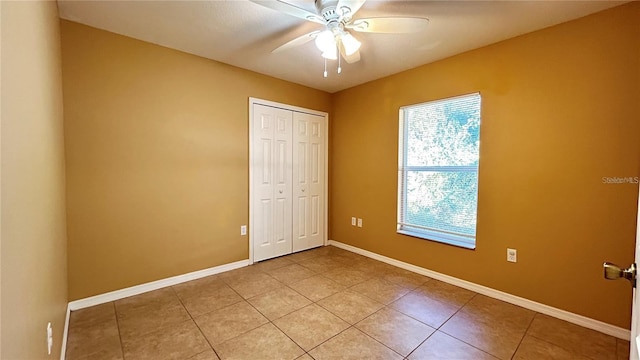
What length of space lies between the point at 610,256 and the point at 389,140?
214 centimetres

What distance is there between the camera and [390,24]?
175 centimetres

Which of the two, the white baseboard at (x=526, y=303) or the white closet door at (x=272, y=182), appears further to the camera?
the white closet door at (x=272, y=182)

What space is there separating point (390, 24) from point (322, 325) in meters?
2.20

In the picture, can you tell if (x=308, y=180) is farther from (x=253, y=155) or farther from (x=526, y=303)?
(x=526, y=303)

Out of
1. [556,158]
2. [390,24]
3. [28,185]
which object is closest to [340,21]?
[390,24]

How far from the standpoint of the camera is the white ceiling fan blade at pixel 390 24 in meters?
1.69

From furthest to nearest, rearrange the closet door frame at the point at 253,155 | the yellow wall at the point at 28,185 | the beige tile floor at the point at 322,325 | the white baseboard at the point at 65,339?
the closet door frame at the point at 253,155 → the beige tile floor at the point at 322,325 → the white baseboard at the point at 65,339 → the yellow wall at the point at 28,185

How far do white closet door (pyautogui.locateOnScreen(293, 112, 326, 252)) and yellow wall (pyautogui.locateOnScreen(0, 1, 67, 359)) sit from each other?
245cm

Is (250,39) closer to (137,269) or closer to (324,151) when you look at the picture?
(324,151)

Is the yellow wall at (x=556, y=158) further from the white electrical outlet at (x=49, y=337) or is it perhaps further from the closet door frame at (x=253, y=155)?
the white electrical outlet at (x=49, y=337)

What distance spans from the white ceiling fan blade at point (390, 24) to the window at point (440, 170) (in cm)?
123

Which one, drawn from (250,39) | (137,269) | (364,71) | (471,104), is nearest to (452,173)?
(471,104)

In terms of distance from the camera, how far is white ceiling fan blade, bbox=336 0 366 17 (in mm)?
1578

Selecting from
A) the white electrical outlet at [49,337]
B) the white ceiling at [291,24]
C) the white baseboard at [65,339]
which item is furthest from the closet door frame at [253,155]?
the white electrical outlet at [49,337]
